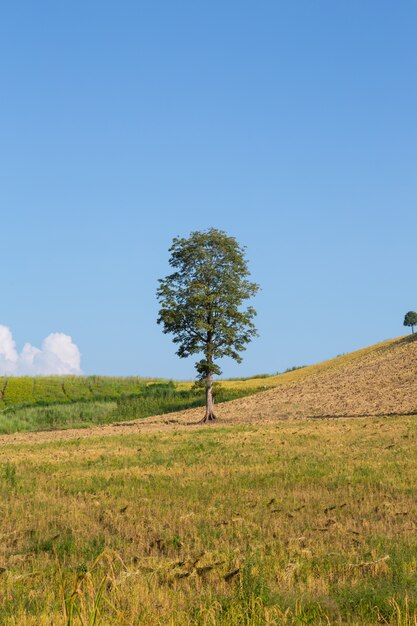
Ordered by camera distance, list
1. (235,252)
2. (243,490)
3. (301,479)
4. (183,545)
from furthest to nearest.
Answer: (235,252) → (301,479) → (243,490) → (183,545)

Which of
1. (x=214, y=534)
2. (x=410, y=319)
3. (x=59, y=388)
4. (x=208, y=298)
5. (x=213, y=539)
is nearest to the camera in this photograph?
(x=213, y=539)

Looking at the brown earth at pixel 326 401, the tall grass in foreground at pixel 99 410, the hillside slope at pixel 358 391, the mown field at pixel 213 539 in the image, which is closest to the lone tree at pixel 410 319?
the hillside slope at pixel 358 391

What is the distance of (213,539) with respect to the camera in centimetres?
1200

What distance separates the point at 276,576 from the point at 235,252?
4630cm

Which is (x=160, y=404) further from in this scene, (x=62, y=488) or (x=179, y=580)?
(x=179, y=580)

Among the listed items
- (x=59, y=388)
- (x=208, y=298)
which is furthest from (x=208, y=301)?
(x=59, y=388)

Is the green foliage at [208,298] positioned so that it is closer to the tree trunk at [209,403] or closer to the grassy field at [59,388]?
the tree trunk at [209,403]

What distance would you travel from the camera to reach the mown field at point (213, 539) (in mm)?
8156

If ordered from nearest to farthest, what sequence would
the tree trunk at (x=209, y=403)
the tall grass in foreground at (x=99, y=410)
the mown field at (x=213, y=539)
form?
the mown field at (x=213, y=539) < the tree trunk at (x=209, y=403) < the tall grass in foreground at (x=99, y=410)

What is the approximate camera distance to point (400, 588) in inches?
352

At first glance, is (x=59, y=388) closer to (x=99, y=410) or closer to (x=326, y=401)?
(x=99, y=410)

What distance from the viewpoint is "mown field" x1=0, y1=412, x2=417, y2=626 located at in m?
8.16

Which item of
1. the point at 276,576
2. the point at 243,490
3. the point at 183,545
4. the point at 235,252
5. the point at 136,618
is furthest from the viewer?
the point at 235,252

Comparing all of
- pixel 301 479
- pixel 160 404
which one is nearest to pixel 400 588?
Answer: pixel 301 479
